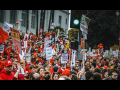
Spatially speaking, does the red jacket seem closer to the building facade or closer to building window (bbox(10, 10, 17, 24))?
the building facade

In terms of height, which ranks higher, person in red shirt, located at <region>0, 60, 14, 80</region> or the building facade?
the building facade

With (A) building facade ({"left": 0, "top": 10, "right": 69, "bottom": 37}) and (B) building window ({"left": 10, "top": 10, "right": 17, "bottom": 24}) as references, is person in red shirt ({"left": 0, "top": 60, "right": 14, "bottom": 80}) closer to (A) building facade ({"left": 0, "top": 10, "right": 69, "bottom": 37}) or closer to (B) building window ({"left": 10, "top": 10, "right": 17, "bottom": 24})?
(A) building facade ({"left": 0, "top": 10, "right": 69, "bottom": 37})

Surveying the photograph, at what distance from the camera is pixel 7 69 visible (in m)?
5.50

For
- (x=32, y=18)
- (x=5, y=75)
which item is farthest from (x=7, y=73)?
(x=32, y=18)

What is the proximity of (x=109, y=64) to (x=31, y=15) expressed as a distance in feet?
73.3

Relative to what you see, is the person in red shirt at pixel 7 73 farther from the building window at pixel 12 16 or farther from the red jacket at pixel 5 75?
the building window at pixel 12 16

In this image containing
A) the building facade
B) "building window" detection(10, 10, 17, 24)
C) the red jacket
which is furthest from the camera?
"building window" detection(10, 10, 17, 24)

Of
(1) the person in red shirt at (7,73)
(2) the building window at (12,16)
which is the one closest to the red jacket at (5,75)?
(1) the person in red shirt at (7,73)

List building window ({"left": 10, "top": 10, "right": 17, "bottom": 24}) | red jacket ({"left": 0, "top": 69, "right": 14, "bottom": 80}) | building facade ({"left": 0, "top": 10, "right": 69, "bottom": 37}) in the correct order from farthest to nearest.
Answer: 1. building window ({"left": 10, "top": 10, "right": 17, "bottom": 24})
2. building facade ({"left": 0, "top": 10, "right": 69, "bottom": 37})
3. red jacket ({"left": 0, "top": 69, "right": 14, "bottom": 80})

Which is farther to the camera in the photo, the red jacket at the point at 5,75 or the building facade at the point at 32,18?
the building facade at the point at 32,18

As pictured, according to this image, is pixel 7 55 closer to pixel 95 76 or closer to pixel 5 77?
pixel 5 77

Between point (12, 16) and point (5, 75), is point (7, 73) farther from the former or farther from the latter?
point (12, 16)

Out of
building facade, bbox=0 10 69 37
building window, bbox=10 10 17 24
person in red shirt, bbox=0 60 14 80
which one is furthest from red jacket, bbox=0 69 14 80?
building window, bbox=10 10 17 24

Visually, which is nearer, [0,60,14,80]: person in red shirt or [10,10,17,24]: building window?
[0,60,14,80]: person in red shirt
